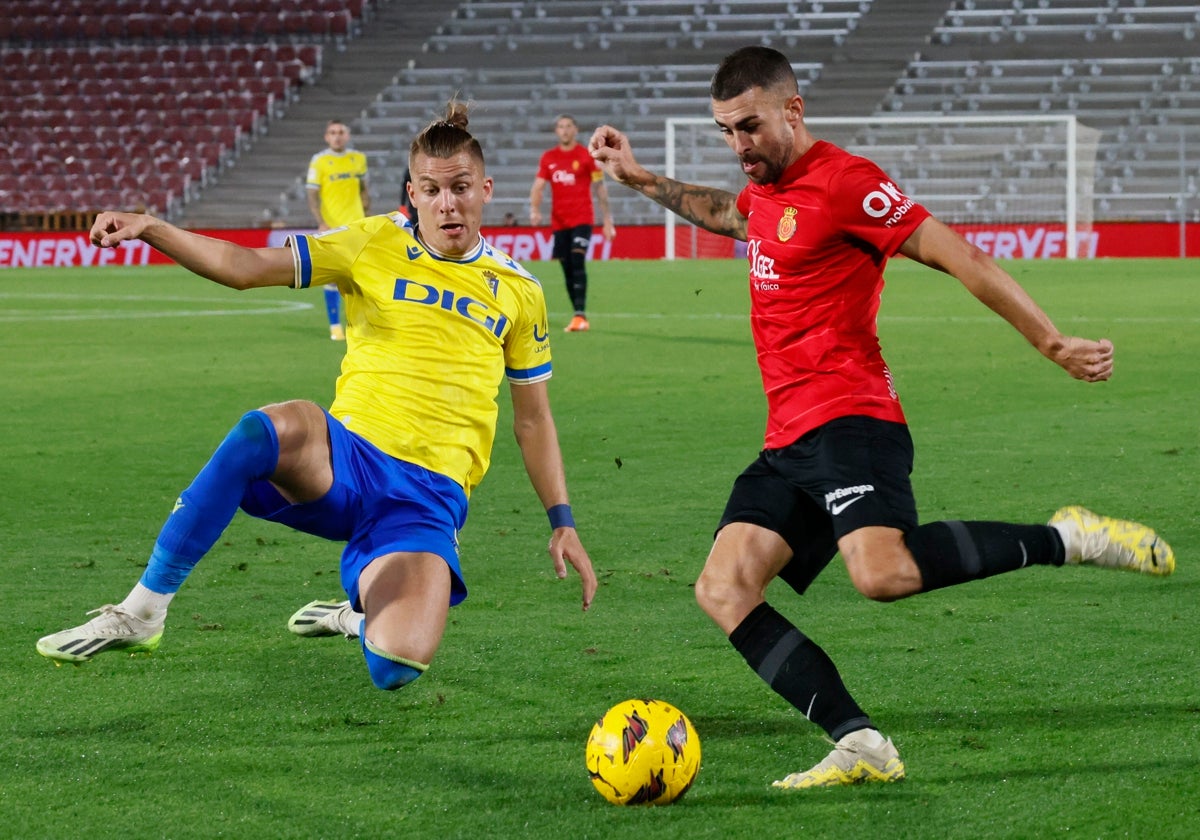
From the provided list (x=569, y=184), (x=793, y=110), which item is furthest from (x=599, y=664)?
(x=569, y=184)

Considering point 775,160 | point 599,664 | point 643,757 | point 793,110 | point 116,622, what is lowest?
point 599,664

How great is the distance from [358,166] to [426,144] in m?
11.7

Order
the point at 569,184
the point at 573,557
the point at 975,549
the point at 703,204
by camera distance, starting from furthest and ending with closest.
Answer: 1. the point at 569,184
2. the point at 703,204
3. the point at 573,557
4. the point at 975,549

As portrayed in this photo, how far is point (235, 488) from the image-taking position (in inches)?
158

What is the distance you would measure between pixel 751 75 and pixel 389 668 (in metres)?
1.71

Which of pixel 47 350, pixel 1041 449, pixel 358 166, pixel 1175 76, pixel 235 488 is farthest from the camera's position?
pixel 1175 76

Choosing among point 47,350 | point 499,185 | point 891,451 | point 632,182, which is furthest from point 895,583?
point 499,185

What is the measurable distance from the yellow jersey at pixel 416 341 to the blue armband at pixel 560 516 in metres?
0.25

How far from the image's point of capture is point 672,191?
4.84 meters

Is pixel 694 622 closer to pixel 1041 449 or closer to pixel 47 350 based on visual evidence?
pixel 1041 449

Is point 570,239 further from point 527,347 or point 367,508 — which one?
point 367,508

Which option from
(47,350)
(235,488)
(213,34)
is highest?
(213,34)

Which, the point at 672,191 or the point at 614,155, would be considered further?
the point at 672,191

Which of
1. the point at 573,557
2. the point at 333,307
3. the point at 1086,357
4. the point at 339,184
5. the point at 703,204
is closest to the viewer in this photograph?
the point at 1086,357
